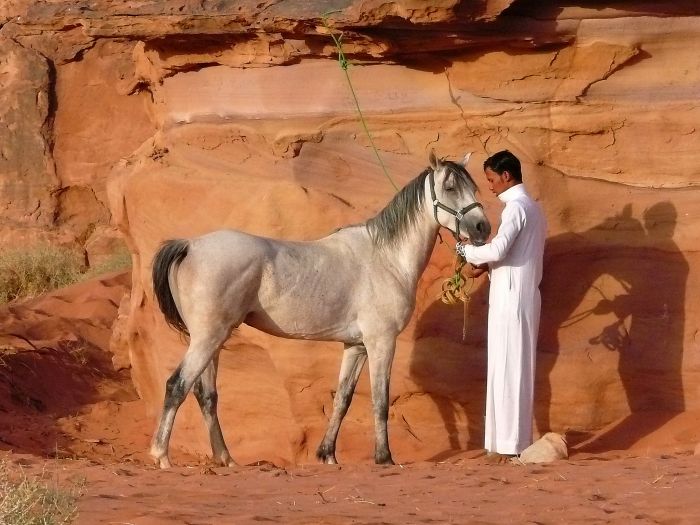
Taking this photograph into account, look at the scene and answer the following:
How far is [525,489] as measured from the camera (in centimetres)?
627

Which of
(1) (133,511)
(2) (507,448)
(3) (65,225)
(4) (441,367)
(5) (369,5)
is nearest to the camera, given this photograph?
(1) (133,511)

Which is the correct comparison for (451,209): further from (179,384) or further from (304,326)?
(179,384)

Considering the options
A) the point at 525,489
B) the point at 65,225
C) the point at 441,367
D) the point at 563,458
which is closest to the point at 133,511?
the point at 525,489

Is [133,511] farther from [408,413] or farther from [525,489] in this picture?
[408,413]

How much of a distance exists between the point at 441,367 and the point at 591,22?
2665mm

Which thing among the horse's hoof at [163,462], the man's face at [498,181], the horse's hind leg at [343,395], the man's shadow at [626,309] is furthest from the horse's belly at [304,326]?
the man's shadow at [626,309]

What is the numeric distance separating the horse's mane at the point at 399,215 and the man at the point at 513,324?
0.43 m

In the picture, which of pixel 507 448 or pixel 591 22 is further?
pixel 591 22

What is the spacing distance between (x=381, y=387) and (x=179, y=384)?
128 cm

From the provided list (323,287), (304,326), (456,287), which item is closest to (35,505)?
(304,326)

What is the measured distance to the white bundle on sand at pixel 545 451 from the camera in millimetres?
7647

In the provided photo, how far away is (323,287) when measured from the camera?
787 cm

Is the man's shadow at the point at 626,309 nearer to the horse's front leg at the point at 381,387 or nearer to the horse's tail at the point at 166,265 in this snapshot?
the horse's front leg at the point at 381,387

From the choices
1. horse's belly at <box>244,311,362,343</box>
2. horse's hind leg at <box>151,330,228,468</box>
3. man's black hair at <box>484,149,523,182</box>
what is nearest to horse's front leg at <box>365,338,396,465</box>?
horse's belly at <box>244,311,362,343</box>
